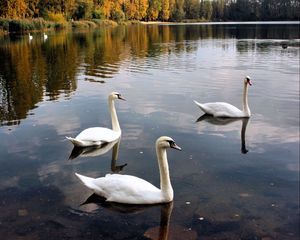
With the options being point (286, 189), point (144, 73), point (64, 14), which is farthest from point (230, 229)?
point (64, 14)

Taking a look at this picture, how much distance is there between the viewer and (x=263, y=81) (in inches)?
750

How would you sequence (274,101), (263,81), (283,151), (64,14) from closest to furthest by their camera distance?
1. (283,151)
2. (274,101)
3. (263,81)
4. (64,14)

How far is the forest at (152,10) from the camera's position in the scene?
74.5m

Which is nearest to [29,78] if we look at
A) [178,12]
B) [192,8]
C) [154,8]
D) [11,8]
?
[11,8]

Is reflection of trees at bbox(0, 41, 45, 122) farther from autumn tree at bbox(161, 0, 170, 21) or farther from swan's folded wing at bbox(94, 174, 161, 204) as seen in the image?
autumn tree at bbox(161, 0, 170, 21)

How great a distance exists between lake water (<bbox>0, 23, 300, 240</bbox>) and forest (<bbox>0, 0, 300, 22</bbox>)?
182 ft

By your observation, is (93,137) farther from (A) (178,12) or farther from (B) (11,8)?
(A) (178,12)

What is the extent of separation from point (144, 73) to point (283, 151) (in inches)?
533

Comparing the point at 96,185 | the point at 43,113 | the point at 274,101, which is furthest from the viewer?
the point at 274,101

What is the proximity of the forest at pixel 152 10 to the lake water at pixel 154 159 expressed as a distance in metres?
55.6

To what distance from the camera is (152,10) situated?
13062 cm

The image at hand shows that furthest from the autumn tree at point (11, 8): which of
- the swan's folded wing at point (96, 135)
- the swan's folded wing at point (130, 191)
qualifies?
the swan's folded wing at point (130, 191)

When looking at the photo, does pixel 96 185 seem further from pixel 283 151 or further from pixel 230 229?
pixel 283 151

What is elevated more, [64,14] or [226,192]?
[64,14]
